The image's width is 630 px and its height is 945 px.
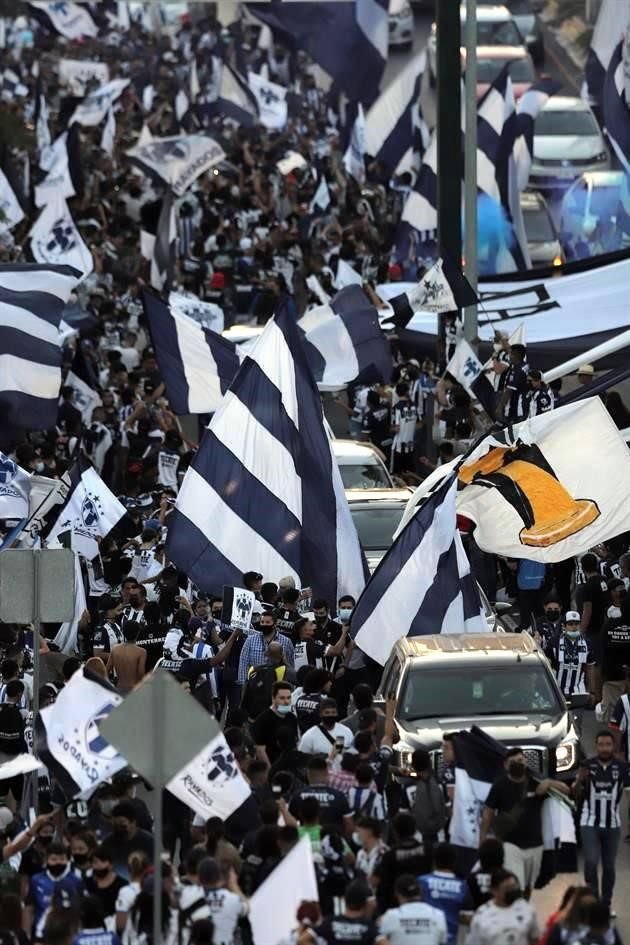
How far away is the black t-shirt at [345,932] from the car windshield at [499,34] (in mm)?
45261

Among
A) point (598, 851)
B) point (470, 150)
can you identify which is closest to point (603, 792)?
point (598, 851)

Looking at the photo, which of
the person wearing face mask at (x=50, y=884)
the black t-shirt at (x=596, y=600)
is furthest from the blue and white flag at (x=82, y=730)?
the black t-shirt at (x=596, y=600)

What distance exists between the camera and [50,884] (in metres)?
11.8

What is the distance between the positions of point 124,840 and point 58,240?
17142mm

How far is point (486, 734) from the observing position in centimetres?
1373

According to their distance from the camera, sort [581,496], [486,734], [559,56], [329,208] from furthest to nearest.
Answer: [559,56] → [329,208] → [581,496] → [486,734]

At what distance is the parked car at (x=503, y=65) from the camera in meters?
49.7

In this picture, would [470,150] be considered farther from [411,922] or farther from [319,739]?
[411,922]

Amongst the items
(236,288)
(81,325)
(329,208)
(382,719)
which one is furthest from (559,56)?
(382,719)

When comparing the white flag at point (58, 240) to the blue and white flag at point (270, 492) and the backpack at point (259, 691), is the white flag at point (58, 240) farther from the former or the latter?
the backpack at point (259, 691)

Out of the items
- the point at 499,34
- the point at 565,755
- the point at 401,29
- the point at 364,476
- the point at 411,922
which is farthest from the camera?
the point at 401,29

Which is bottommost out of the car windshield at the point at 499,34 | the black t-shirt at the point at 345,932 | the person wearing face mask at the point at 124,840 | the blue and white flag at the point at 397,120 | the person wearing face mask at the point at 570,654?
the black t-shirt at the point at 345,932

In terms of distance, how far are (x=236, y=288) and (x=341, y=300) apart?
9.45m

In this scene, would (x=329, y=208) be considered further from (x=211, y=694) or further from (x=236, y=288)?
(x=211, y=694)
